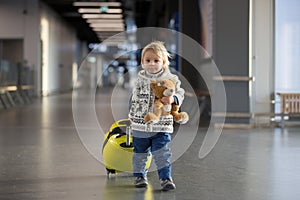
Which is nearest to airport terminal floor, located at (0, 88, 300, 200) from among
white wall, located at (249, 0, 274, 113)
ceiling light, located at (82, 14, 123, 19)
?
white wall, located at (249, 0, 274, 113)

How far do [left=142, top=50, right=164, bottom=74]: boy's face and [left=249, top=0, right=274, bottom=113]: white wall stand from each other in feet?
19.2

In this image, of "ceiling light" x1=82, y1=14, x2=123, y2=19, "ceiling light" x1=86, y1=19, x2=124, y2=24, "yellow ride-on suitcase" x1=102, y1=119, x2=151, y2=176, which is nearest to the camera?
"yellow ride-on suitcase" x1=102, y1=119, x2=151, y2=176

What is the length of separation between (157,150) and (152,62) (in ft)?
2.25

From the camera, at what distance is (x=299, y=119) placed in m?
9.40

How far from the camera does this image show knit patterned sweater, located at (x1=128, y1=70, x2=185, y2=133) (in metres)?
3.78

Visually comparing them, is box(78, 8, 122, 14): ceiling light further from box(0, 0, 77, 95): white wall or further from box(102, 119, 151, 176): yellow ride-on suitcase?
box(102, 119, 151, 176): yellow ride-on suitcase

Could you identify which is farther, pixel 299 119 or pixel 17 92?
pixel 17 92

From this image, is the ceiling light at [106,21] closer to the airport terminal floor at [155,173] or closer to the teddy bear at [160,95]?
the airport terminal floor at [155,173]

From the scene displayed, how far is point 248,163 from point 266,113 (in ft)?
14.0

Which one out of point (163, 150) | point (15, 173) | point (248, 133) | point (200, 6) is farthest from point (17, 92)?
point (163, 150)

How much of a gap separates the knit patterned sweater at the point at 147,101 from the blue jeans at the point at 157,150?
0.07 m

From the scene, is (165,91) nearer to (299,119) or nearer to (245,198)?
(245,198)

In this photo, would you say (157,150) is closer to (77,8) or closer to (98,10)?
(98,10)

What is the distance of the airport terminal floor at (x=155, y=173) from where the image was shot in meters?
3.66
